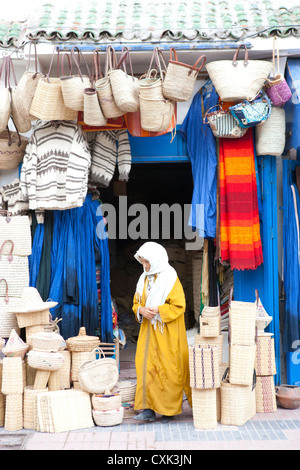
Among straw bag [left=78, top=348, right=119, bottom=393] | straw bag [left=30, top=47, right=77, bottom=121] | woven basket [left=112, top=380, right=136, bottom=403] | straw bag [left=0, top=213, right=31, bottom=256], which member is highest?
straw bag [left=30, top=47, right=77, bottom=121]

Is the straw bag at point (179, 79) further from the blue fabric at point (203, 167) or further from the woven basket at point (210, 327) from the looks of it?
the woven basket at point (210, 327)

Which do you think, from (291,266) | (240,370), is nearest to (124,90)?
(291,266)

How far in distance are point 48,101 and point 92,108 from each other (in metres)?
0.50

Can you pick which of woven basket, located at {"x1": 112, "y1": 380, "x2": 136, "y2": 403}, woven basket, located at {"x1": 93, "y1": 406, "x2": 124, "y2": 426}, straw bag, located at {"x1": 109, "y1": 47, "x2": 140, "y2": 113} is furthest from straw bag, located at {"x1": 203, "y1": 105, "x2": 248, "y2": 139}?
woven basket, located at {"x1": 93, "y1": 406, "x2": 124, "y2": 426}

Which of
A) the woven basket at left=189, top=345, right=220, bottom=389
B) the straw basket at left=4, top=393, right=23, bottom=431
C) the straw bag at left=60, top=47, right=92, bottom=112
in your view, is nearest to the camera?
the woven basket at left=189, top=345, right=220, bottom=389

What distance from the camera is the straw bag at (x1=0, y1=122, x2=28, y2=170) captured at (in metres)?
6.32

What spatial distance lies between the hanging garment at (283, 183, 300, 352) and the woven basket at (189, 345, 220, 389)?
1453mm

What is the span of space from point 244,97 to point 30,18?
281 cm

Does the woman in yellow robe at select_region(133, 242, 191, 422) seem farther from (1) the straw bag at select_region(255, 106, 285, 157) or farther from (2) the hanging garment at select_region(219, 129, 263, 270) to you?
(1) the straw bag at select_region(255, 106, 285, 157)

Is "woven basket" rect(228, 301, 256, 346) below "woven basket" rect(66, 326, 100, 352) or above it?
above

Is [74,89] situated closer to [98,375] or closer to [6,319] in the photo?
[6,319]

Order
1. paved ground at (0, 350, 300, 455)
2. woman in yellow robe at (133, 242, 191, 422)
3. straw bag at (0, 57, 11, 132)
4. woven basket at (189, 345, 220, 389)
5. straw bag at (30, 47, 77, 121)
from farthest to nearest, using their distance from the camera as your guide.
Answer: straw bag at (0, 57, 11, 132) < straw bag at (30, 47, 77, 121) < woman in yellow robe at (133, 242, 191, 422) < woven basket at (189, 345, 220, 389) < paved ground at (0, 350, 300, 455)

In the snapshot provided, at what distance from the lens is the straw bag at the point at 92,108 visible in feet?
18.5

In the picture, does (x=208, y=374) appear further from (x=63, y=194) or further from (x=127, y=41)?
(x=127, y=41)
